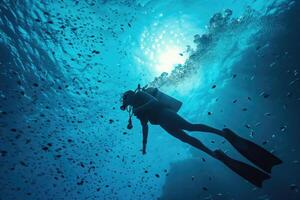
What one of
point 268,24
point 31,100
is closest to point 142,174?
point 31,100

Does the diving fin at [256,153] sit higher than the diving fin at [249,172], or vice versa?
the diving fin at [256,153]

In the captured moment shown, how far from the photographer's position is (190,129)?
6793mm

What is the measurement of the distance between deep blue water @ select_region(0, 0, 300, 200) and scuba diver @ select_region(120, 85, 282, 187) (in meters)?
1.90

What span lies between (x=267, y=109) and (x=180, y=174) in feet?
36.5

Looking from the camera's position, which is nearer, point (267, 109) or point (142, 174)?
point (267, 109)

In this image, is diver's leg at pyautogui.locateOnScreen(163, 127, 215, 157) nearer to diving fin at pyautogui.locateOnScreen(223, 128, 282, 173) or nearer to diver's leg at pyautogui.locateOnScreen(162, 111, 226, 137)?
diver's leg at pyautogui.locateOnScreen(162, 111, 226, 137)

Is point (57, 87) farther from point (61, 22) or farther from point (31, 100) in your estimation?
point (61, 22)

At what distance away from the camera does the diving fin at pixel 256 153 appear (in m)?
5.62

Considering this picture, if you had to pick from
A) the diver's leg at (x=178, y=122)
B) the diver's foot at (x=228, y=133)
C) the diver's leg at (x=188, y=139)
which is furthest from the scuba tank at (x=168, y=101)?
the diver's foot at (x=228, y=133)

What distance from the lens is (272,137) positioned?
75.5 ft

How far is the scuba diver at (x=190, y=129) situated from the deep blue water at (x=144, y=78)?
1.90 metres

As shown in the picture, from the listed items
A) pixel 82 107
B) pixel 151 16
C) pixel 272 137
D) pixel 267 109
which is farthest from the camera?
pixel 272 137

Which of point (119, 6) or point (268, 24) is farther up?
point (268, 24)

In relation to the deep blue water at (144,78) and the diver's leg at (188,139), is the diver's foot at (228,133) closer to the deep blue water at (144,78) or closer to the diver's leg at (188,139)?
the diver's leg at (188,139)
